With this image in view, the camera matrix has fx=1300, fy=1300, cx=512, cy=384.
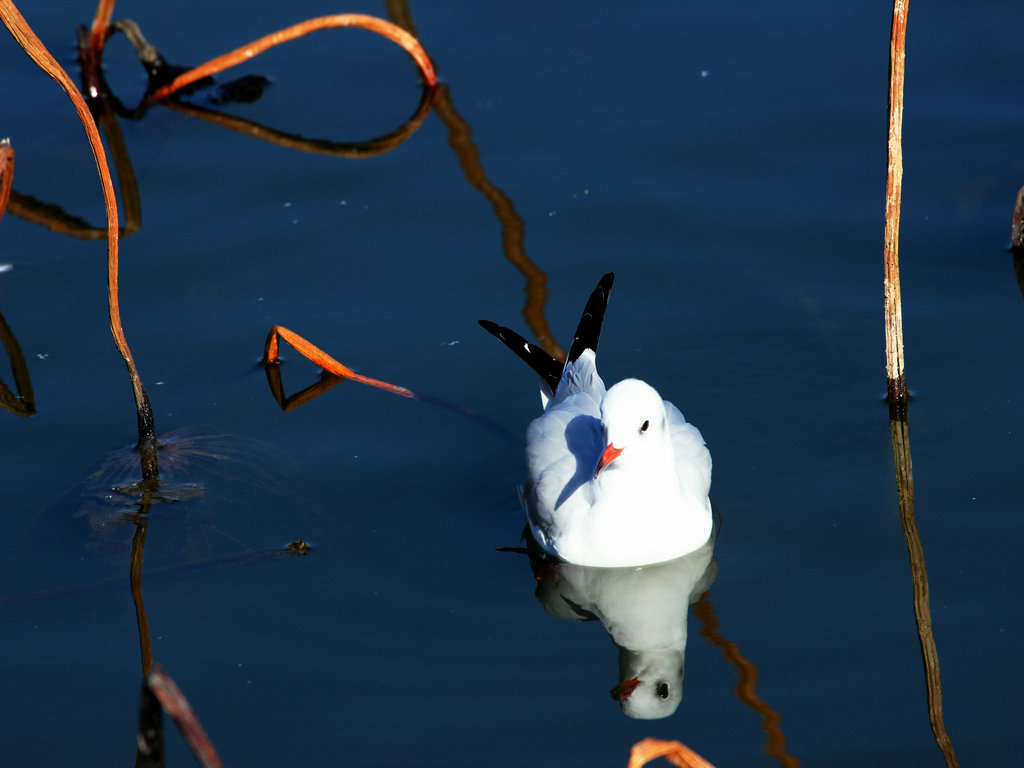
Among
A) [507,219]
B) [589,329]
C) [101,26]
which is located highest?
[101,26]

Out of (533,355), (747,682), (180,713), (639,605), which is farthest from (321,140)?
(180,713)

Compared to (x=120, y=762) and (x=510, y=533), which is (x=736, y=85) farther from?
(x=120, y=762)

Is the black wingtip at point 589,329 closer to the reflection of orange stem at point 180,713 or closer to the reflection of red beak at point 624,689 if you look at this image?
the reflection of red beak at point 624,689

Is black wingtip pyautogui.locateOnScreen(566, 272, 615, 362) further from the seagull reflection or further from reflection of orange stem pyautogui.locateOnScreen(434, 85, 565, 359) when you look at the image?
the seagull reflection

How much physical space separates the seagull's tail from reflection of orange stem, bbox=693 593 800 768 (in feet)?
3.65

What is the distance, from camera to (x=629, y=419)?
13.8 feet

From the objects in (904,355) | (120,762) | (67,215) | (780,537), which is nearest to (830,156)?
(904,355)

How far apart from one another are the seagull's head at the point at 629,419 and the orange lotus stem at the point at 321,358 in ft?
4.18

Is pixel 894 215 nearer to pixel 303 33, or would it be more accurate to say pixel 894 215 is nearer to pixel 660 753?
pixel 660 753

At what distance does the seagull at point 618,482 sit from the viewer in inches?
167

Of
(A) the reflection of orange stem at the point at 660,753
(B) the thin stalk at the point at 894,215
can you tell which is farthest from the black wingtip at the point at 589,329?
(A) the reflection of orange stem at the point at 660,753

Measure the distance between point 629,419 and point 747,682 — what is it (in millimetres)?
905

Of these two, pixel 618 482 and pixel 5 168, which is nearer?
pixel 618 482

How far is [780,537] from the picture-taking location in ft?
14.6
